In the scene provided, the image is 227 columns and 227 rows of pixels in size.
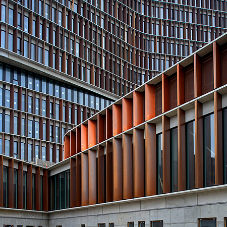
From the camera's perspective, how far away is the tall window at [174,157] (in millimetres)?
25469

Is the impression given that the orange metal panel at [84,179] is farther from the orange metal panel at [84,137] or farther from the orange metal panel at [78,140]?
the orange metal panel at [78,140]

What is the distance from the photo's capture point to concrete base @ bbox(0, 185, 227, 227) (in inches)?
867

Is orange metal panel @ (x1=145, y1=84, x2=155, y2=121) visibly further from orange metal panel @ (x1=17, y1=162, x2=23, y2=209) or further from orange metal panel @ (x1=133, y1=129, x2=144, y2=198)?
orange metal panel @ (x1=17, y1=162, x2=23, y2=209)

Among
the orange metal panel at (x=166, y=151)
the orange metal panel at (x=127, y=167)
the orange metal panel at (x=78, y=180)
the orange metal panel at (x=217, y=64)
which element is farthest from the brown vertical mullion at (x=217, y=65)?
the orange metal panel at (x=78, y=180)

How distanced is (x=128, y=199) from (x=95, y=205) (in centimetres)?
501

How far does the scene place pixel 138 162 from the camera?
29156 millimetres

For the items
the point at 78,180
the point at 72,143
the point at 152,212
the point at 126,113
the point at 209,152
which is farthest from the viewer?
the point at 72,143

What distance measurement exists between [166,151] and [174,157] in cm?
55

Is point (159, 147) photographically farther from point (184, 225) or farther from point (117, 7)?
point (117, 7)

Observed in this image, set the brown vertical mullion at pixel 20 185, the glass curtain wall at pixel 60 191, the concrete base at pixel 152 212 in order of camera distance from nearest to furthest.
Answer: the concrete base at pixel 152 212
the brown vertical mullion at pixel 20 185
the glass curtain wall at pixel 60 191

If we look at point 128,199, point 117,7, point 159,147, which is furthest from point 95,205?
point 117,7

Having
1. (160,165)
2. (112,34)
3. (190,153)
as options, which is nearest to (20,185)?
(160,165)

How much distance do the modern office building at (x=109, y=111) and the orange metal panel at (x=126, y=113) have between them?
0.22ft

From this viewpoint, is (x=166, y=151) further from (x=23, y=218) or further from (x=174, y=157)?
(x=23, y=218)
